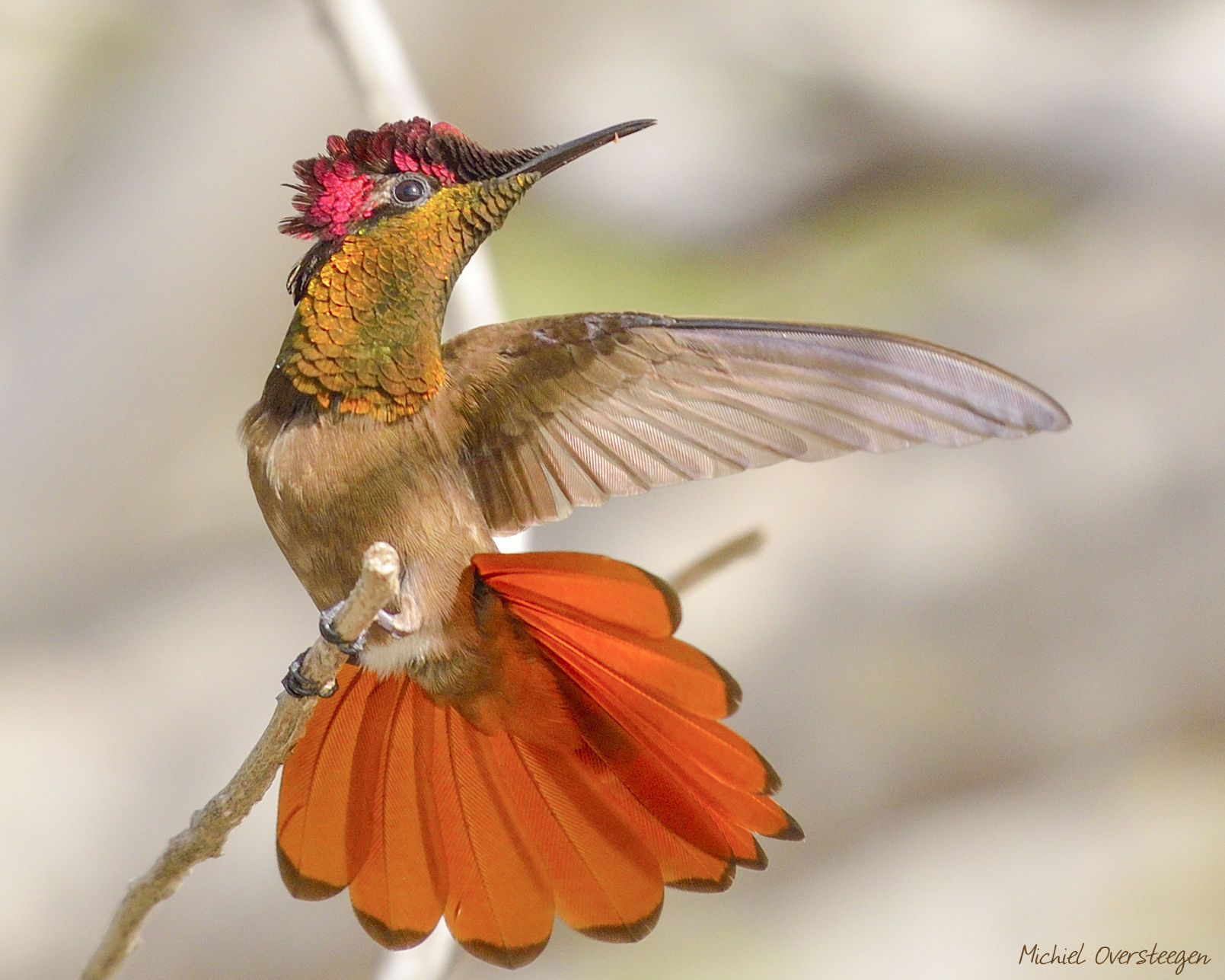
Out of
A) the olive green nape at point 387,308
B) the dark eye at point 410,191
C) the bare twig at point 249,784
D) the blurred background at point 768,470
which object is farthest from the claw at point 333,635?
the blurred background at point 768,470

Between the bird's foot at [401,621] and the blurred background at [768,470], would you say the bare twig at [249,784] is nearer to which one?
the bird's foot at [401,621]

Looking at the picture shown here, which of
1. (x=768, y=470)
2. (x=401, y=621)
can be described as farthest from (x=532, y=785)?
(x=768, y=470)

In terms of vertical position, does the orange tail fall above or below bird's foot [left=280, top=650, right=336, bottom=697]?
below

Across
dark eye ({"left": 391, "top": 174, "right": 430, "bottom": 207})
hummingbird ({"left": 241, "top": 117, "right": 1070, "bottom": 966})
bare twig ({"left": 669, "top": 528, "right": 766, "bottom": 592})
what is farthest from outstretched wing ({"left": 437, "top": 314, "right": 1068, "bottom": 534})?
bare twig ({"left": 669, "top": 528, "right": 766, "bottom": 592})

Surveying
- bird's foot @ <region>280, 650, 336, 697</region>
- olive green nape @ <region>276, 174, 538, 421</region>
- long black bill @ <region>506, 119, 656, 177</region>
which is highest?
long black bill @ <region>506, 119, 656, 177</region>

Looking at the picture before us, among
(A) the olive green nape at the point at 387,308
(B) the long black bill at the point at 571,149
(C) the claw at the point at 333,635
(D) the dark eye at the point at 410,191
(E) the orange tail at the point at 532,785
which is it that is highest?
(D) the dark eye at the point at 410,191

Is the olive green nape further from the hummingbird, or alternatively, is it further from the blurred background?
the blurred background
